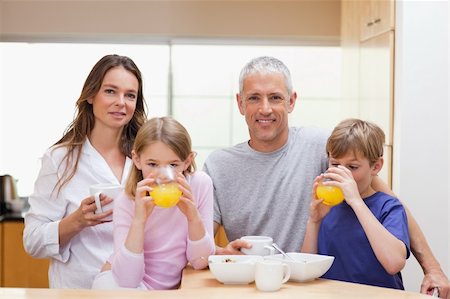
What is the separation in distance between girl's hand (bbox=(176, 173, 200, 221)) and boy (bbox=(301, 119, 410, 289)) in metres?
0.43

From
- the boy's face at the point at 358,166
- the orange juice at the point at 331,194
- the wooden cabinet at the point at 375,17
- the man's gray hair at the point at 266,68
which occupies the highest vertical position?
the wooden cabinet at the point at 375,17

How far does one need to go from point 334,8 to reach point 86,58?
6.90 ft

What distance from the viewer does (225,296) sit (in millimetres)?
1931

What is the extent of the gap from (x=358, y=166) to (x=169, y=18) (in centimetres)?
353

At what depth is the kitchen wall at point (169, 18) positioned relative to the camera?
557 cm

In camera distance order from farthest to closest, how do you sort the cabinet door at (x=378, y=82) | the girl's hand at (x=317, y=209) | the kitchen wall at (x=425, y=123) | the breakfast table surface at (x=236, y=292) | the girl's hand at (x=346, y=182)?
1. the cabinet door at (x=378, y=82)
2. the kitchen wall at (x=425, y=123)
3. the girl's hand at (x=317, y=209)
4. the girl's hand at (x=346, y=182)
5. the breakfast table surface at (x=236, y=292)

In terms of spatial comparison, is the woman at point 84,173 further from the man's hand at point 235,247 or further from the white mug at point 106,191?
the man's hand at point 235,247

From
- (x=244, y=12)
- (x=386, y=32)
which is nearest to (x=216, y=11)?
(x=244, y=12)

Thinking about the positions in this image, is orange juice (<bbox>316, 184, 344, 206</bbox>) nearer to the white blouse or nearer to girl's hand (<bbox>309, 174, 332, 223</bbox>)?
girl's hand (<bbox>309, 174, 332, 223</bbox>)

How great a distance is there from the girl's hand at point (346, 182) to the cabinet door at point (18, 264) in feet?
Answer: 11.2

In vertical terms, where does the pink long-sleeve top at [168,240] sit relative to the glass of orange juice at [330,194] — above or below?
below

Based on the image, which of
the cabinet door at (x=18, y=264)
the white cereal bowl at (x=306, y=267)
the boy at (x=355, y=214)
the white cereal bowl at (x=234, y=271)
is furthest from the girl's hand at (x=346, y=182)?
the cabinet door at (x=18, y=264)

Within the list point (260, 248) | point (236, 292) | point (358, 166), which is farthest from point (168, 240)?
point (358, 166)

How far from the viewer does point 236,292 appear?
1.98 metres
